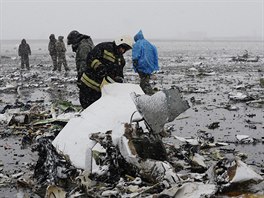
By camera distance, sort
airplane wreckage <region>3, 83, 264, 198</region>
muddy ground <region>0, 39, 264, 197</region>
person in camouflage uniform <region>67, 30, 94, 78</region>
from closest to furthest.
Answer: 1. airplane wreckage <region>3, 83, 264, 198</region>
2. muddy ground <region>0, 39, 264, 197</region>
3. person in camouflage uniform <region>67, 30, 94, 78</region>

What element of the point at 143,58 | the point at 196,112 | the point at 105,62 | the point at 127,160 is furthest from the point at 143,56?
the point at 127,160

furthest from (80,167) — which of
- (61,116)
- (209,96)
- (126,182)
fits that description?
(209,96)

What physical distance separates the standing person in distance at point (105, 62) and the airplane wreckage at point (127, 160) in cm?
87

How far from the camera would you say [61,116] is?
7441 millimetres

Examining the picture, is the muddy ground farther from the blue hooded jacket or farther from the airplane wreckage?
the blue hooded jacket

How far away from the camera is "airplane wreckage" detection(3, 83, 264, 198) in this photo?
380cm

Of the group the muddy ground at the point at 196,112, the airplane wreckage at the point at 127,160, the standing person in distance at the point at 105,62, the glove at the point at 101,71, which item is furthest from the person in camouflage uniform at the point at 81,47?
the airplane wreckage at the point at 127,160

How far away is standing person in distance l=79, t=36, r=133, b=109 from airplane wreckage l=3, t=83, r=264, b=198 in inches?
34.2

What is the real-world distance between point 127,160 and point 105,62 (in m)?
2.03

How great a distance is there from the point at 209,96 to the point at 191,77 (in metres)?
4.92

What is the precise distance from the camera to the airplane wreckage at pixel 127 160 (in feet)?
12.5

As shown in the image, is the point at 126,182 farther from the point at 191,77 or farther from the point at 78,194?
the point at 191,77

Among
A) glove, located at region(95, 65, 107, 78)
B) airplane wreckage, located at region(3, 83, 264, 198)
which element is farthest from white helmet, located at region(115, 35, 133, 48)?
airplane wreckage, located at region(3, 83, 264, 198)

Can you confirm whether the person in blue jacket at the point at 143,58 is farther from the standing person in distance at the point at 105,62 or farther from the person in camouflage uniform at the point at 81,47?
the standing person in distance at the point at 105,62
